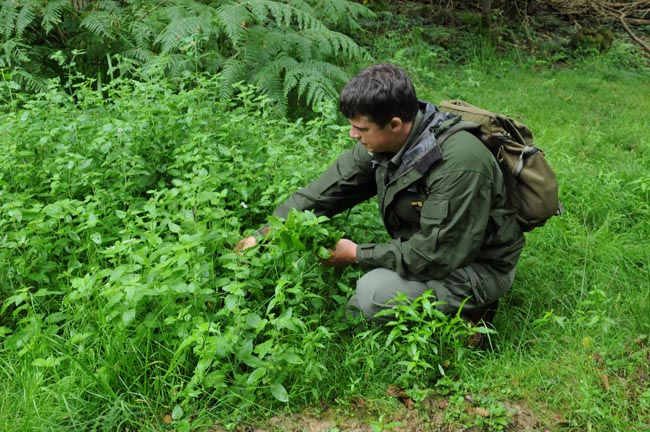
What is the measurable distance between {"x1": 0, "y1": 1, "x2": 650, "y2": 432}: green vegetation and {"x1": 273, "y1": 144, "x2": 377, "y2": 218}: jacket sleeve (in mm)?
155

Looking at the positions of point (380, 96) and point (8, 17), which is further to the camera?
point (8, 17)

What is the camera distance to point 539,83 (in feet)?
26.8

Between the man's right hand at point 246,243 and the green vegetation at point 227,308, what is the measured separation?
67 mm

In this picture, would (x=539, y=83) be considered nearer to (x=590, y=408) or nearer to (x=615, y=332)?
(x=615, y=332)

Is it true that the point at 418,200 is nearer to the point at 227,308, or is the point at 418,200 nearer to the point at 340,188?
the point at 340,188

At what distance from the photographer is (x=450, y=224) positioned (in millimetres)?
3006

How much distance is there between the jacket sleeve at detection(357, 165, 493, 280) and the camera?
9.80ft

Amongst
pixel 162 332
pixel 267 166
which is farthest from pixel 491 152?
pixel 162 332

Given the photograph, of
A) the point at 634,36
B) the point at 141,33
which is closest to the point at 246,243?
the point at 141,33

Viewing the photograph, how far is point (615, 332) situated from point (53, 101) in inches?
149

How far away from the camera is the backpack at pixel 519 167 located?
3158mm

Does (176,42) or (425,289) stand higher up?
(176,42)

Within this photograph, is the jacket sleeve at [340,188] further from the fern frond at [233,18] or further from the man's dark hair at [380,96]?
the fern frond at [233,18]

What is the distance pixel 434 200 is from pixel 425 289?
1.61 feet
